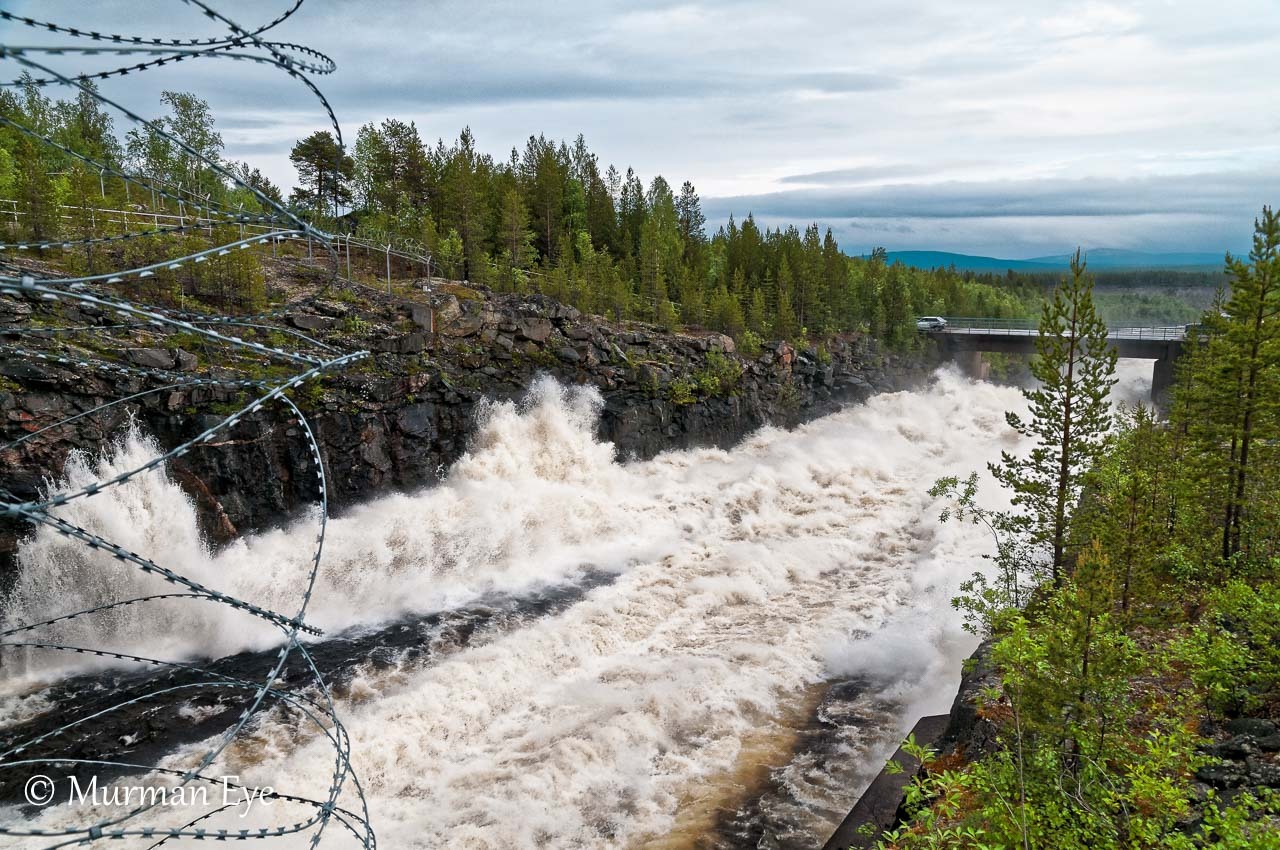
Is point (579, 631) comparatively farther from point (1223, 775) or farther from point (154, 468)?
point (1223, 775)

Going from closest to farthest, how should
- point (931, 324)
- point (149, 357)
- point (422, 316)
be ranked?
1. point (149, 357)
2. point (422, 316)
3. point (931, 324)

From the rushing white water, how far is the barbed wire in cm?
88

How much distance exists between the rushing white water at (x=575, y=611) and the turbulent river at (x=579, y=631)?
79 mm

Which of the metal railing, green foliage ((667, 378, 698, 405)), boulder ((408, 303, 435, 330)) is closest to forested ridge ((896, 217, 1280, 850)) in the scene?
green foliage ((667, 378, 698, 405))

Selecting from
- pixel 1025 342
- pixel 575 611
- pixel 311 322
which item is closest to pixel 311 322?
pixel 311 322

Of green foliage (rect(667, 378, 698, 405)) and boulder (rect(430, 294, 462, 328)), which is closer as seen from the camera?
boulder (rect(430, 294, 462, 328))

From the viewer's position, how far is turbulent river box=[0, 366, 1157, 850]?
50.1 feet

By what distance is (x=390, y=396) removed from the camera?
98.6ft

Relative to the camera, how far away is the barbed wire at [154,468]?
177 inches

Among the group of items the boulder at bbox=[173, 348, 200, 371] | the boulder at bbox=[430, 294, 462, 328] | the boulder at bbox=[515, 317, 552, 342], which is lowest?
the boulder at bbox=[173, 348, 200, 371]

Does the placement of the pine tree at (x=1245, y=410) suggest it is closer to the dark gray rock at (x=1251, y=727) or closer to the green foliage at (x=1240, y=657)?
the green foliage at (x=1240, y=657)

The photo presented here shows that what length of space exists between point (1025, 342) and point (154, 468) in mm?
60967

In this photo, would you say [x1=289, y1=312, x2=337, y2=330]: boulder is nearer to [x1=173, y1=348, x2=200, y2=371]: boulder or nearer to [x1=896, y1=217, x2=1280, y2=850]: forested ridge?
[x1=173, y1=348, x2=200, y2=371]: boulder

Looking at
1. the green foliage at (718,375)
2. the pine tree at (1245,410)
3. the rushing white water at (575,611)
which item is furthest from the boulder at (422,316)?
the pine tree at (1245,410)
